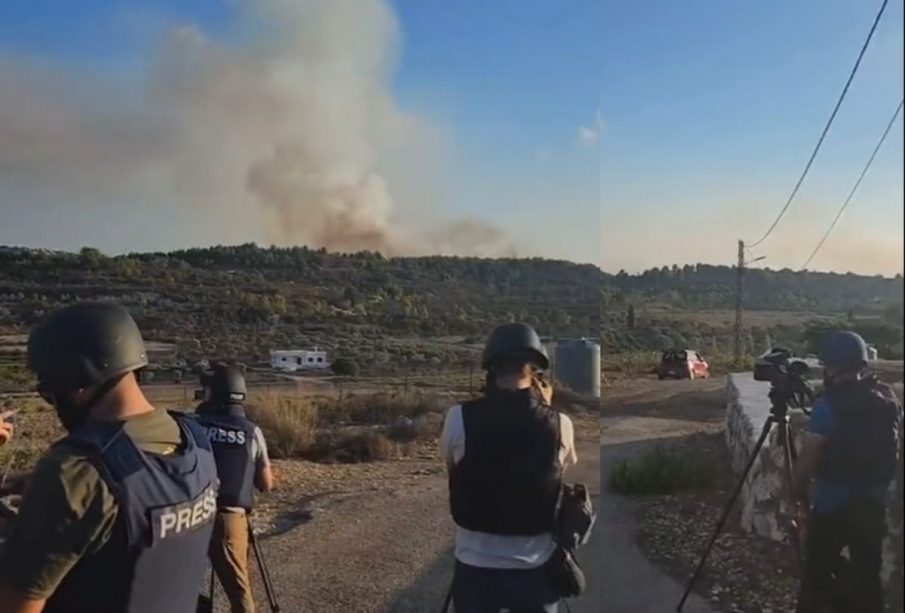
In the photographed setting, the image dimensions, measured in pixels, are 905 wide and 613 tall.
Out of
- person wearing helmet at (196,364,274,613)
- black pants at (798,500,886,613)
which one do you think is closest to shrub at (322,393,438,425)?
person wearing helmet at (196,364,274,613)

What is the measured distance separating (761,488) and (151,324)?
311 inches

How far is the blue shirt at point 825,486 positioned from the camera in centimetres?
244

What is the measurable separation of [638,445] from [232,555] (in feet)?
8.32

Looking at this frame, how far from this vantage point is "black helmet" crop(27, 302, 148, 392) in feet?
5.18

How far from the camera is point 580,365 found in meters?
3.84

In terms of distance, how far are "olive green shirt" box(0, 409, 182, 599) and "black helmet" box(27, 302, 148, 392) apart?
224 mm

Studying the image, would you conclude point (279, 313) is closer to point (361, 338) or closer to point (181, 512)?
point (361, 338)

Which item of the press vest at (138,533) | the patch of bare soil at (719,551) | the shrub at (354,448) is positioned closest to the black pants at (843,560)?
the patch of bare soil at (719,551)

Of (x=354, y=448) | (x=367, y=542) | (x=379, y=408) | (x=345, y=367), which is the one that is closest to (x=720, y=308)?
(x=367, y=542)

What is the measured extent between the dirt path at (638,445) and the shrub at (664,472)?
0.10 m

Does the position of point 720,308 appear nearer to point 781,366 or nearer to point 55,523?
point 781,366

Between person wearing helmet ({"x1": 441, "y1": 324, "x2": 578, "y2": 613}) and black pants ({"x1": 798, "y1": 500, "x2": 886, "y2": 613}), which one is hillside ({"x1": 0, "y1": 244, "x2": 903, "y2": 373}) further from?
person wearing helmet ({"x1": 441, "y1": 324, "x2": 578, "y2": 613})

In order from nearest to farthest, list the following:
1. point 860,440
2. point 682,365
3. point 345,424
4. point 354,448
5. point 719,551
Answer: point 860,440 < point 719,551 < point 682,365 < point 354,448 < point 345,424

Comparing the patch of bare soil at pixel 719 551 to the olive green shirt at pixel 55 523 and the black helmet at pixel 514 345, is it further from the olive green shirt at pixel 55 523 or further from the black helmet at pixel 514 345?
the olive green shirt at pixel 55 523
